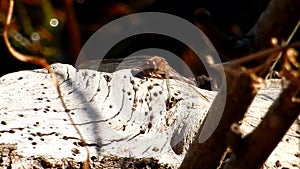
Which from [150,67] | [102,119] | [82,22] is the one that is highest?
[82,22]

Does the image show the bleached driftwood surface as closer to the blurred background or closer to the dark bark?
the dark bark

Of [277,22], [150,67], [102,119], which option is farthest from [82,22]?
[277,22]

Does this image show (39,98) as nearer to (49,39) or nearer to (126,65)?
(126,65)

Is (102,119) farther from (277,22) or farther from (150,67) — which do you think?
(277,22)

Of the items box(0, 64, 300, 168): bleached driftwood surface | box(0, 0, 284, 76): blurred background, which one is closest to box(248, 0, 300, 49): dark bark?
box(0, 64, 300, 168): bleached driftwood surface

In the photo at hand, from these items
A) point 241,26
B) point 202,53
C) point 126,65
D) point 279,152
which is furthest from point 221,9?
point 279,152
